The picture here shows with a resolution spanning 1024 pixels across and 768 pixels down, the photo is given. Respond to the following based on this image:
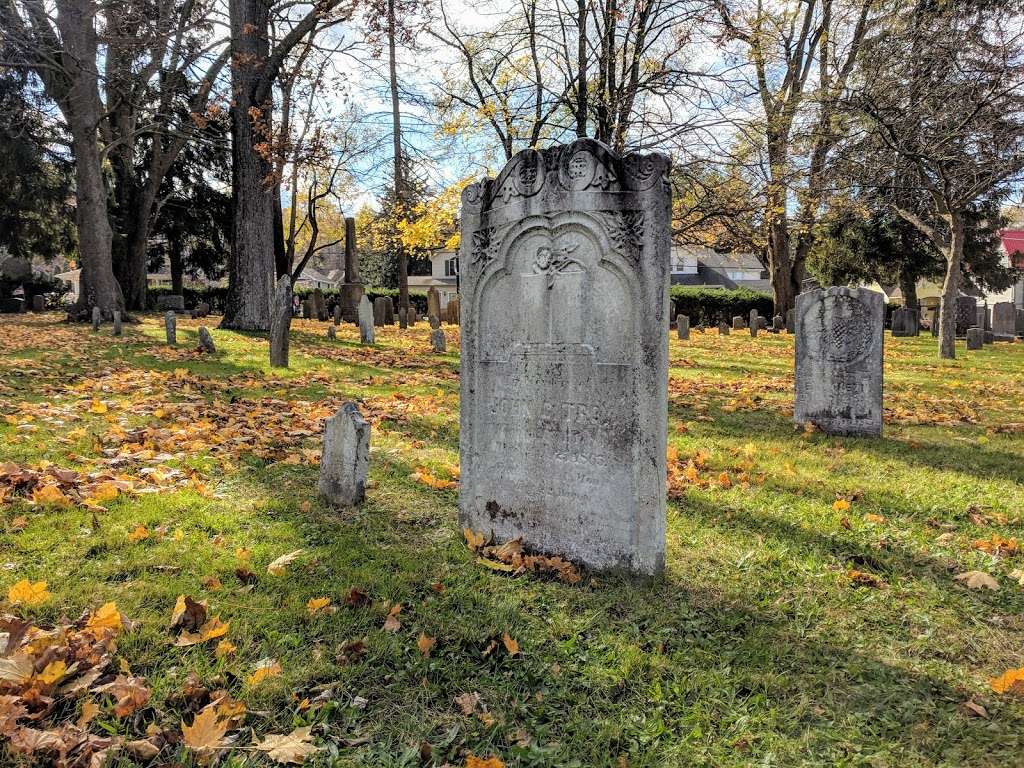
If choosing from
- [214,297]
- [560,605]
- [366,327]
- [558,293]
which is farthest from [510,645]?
[214,297]

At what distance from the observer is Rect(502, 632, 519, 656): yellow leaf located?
9.11 feet

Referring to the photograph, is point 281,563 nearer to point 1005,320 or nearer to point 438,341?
point 438,341

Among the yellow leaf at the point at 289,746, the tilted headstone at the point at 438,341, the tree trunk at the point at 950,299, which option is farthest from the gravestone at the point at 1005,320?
the yellow leaf at the point at 289,746

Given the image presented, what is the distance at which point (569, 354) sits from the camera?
3.63 metres

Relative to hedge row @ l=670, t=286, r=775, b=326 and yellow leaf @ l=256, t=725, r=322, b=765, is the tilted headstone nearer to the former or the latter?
yellow leaf @ l=256, t=725, r=322, b=765

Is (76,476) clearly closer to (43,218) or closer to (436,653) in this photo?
(436,653)

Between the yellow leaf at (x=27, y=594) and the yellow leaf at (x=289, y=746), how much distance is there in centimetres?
135

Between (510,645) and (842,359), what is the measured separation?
5.68m

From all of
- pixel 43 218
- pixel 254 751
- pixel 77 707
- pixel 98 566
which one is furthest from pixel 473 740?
pixel 43 218

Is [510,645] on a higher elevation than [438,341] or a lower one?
lower

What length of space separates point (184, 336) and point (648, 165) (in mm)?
13907

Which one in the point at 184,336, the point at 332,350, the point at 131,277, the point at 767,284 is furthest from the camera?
the point at 767,284

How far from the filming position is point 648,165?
3328 mm

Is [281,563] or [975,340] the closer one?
[281,563]
